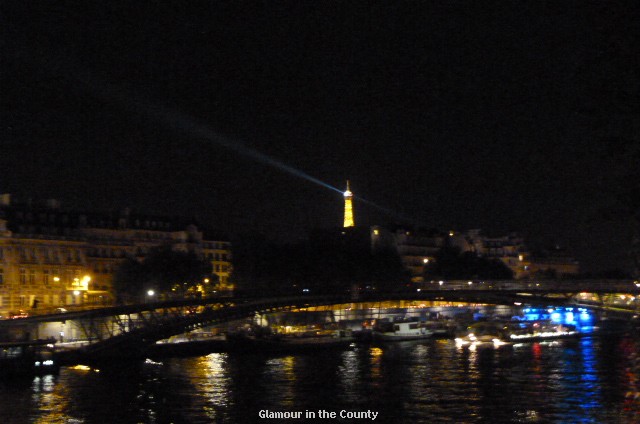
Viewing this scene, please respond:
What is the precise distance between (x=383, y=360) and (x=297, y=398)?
15014 mm

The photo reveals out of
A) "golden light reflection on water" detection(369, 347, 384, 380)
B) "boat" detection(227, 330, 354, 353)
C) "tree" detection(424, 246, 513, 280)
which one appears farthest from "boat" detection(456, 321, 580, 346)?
"tree" detection(424, 246, 513, 280)

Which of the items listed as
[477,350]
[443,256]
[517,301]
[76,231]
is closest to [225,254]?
[76,231]

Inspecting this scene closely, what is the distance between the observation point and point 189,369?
1540 inches

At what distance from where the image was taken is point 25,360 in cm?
3741

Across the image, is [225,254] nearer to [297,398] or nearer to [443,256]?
[443,256]

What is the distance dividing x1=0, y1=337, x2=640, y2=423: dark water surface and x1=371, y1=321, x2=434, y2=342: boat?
47.7 feet

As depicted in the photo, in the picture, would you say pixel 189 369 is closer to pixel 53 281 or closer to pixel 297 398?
pixel 297 398

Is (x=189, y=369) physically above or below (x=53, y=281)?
below

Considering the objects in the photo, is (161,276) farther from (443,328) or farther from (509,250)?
(509,250)

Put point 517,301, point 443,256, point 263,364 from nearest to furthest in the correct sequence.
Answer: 1. point 263,364
2. point 517,301
3. point 443,256

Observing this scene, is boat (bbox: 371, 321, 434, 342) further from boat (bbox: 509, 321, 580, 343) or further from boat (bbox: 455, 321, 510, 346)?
boat (bbox: 509, 321, 580, 343)

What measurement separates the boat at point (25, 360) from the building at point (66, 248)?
63.0 ft

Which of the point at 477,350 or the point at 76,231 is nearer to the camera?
the point at 477,350

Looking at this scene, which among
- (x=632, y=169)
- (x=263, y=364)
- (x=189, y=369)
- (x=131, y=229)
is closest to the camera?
(x=632, y=169)
